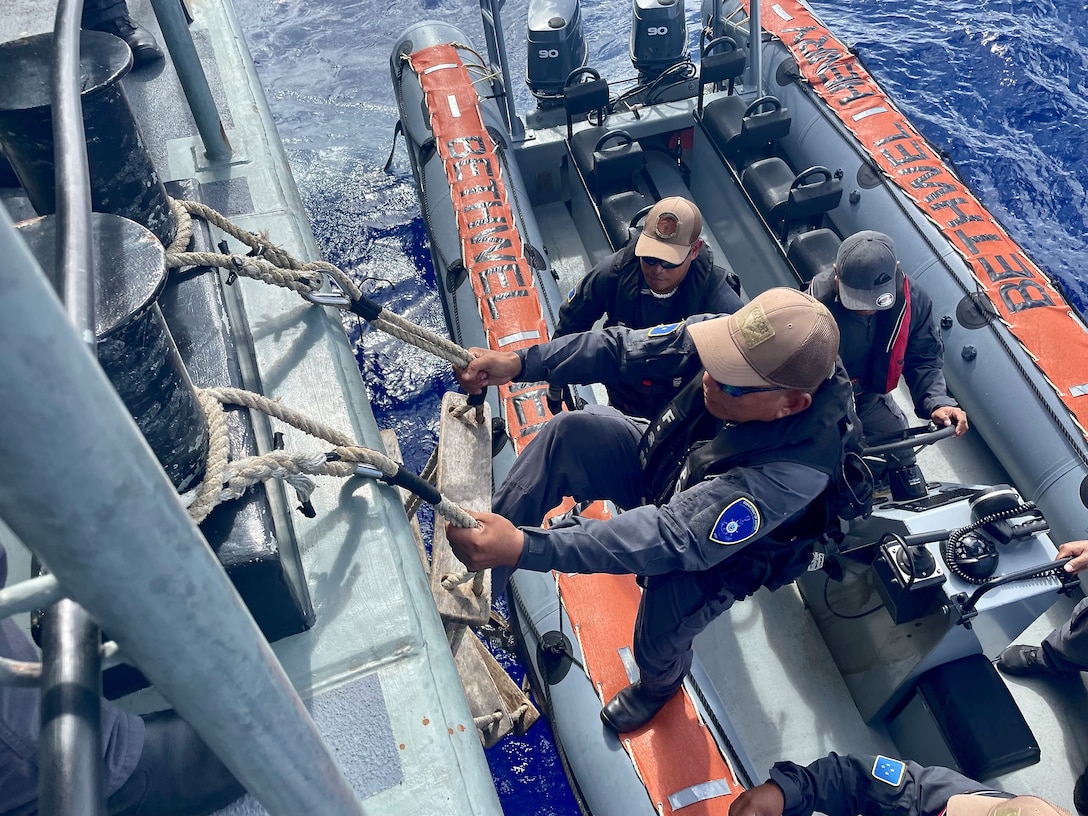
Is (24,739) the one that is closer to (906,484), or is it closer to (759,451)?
(759,451)

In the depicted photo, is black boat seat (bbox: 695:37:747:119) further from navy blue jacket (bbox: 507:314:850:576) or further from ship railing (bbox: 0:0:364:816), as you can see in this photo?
ship railing (bbox: 0:0:364:816)

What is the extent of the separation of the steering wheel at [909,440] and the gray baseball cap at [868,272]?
1.93 ft

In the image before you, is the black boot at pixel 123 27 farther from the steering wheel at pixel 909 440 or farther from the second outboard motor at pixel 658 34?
the steering wheel at pixel 909 440

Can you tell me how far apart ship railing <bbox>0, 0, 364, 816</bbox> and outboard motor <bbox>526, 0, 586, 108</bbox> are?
20.2 feet

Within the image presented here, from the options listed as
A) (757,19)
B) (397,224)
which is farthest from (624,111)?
(397,224)

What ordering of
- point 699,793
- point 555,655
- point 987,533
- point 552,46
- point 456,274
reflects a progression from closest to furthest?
point 699,793, point 987,533, point 555,655, point 456,274, point 552,46

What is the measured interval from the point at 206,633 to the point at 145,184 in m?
1.89

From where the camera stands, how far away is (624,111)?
598 centimetres

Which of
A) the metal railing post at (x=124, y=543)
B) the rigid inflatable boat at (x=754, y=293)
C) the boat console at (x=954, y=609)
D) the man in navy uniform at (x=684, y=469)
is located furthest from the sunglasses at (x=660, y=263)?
the metal railing post at (x=124, y=543)

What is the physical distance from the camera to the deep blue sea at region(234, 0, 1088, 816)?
19.6 feet

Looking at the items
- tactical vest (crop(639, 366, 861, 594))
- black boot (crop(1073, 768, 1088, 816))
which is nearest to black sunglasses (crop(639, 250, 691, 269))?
tactical vest (crop(639, 366, 861, 594))

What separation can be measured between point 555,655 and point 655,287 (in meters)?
1.71

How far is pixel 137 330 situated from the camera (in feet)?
4.89

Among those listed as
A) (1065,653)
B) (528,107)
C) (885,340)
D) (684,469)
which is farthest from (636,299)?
(528,107)
